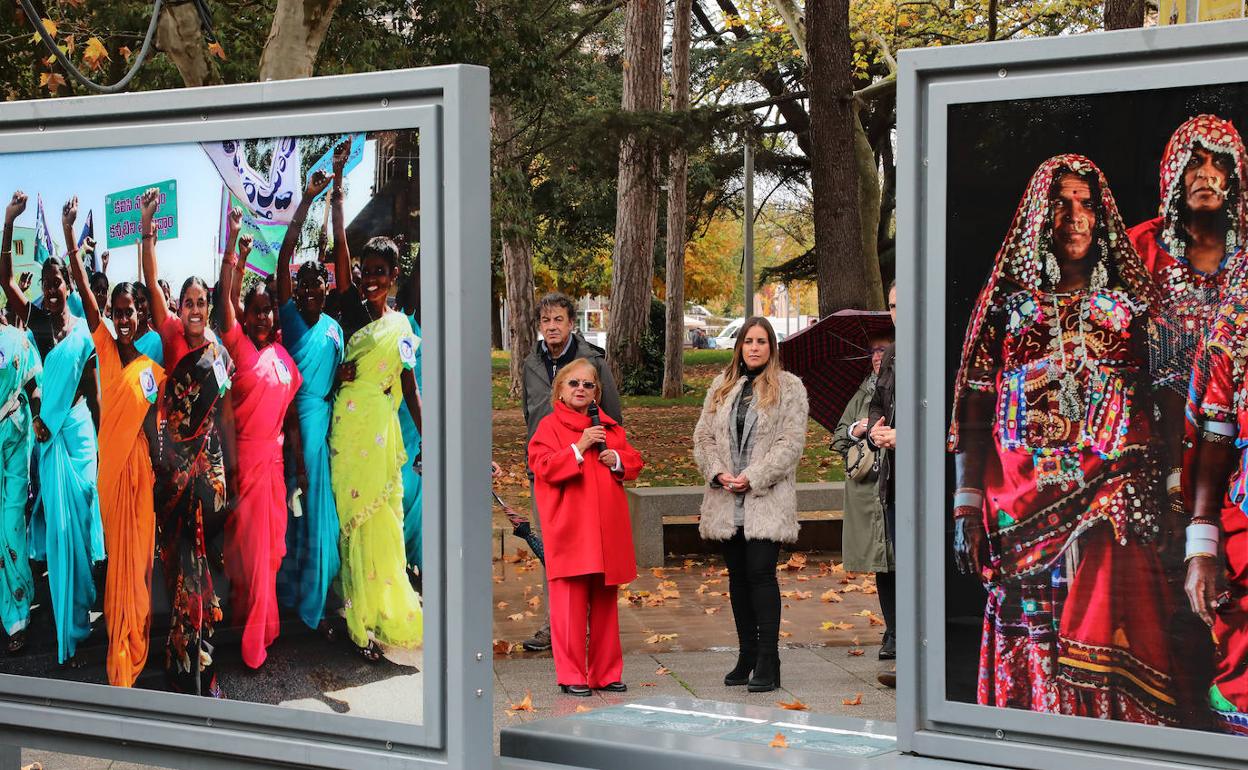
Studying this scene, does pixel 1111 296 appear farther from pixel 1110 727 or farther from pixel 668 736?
pixel 668 736

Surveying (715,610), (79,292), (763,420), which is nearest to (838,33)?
(715,610)

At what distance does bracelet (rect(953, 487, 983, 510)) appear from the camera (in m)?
3.37

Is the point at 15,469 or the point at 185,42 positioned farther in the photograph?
the point at 185,42

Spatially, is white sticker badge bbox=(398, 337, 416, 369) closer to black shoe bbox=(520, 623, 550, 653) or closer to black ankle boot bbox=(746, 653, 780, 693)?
black ankle boot bbox=(746, 653, 780, 693)

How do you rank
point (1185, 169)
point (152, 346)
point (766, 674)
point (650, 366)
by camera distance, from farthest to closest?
point (650, 366), point (766, 674), point (152, 346), point (1185, 169)

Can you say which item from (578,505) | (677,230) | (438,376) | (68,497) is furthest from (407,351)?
(677,230)

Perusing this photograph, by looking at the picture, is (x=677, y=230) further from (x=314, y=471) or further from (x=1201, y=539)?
(x=1201, y=539)

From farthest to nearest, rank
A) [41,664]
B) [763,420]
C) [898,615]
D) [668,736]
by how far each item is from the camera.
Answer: [763,420]
[41,664]
[668,736]
[898,615]

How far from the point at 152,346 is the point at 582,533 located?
336 cm

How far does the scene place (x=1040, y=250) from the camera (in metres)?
3.29

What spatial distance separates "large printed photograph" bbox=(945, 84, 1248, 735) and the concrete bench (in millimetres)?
7301

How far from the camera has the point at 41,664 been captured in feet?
14.2

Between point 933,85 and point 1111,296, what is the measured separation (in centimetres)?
65

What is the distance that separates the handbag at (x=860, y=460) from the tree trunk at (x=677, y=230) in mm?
21120
